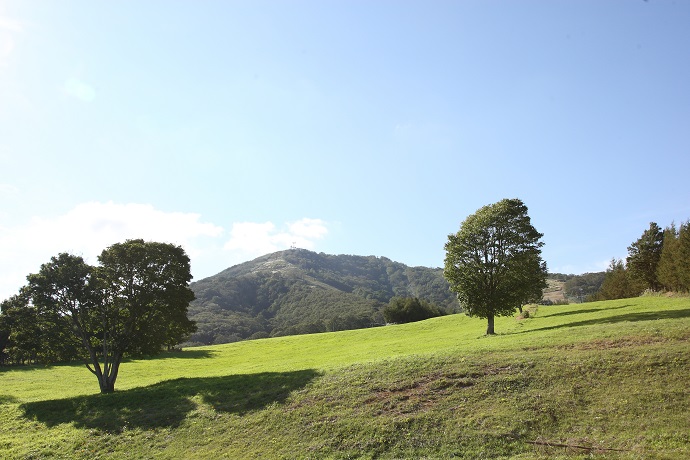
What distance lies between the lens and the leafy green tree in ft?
245

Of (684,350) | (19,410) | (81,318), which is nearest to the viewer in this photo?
(684,350)

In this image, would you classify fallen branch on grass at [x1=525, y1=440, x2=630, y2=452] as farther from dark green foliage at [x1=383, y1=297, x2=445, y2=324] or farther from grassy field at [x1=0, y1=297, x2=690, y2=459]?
dark green foliage at [x1=383, y1=297, x2=445, y2=324]

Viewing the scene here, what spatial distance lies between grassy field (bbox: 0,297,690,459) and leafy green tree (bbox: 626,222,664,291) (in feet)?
188

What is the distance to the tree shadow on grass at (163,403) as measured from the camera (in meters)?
24.1

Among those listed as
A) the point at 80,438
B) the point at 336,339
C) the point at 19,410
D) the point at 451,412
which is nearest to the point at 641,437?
the point at 451,412

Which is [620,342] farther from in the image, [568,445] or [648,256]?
[648,256]

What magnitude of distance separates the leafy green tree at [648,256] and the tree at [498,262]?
4522 centimetres

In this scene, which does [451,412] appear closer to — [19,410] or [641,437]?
[641,437]

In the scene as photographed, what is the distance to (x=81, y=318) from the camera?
35125 mm

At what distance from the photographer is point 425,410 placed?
18.9 m

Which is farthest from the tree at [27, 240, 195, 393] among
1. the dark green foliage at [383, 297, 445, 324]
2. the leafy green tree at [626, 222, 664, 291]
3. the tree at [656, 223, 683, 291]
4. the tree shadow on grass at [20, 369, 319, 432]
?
the dark green foliage at [383, 297, 445, 324]

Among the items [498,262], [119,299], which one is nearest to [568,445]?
[498,262]

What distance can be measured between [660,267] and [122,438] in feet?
248

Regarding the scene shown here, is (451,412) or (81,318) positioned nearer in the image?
(451,412)
